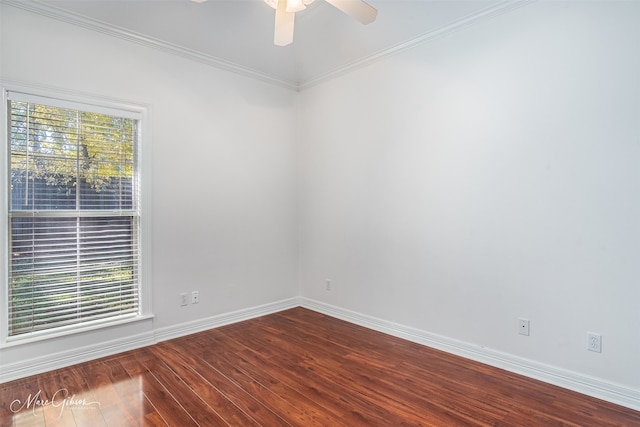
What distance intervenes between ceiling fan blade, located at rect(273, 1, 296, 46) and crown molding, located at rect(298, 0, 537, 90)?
1398 millimetres

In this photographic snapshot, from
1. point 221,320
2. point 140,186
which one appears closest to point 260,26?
point 140,186

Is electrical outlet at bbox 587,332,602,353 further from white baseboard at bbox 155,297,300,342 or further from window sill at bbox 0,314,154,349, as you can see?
window sill at bbox 0,314,154,349

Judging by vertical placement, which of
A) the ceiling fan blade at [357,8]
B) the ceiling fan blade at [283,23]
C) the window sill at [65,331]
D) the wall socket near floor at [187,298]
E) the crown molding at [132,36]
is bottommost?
the window sill at [65,331]

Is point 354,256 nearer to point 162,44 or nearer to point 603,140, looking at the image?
point 603,140

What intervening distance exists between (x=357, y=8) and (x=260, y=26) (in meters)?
1.45

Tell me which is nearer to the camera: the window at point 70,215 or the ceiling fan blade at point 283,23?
the ceiling fan blade at point 283,23

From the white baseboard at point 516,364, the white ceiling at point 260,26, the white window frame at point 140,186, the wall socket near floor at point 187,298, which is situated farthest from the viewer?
the wall socket near floor at point 187,298

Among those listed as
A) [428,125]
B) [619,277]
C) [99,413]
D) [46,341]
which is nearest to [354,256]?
[428,125]

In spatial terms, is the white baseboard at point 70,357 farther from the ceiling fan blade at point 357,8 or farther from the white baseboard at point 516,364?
the ceiling fan blade at point 357,8

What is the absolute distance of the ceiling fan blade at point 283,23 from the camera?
2.14 metres

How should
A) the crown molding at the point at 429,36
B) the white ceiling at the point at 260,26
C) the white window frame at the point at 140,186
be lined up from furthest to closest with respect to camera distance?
the white ceiling at the point at 260,26 → the crown molding at the point at 429,36 → the white window frame at the point at 140,186

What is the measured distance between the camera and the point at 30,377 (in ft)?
8.37

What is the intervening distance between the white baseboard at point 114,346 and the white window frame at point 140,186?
16 cm

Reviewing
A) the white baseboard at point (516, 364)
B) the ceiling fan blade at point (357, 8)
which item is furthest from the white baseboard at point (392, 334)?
the ceiling fan blade at point (357, 8)
